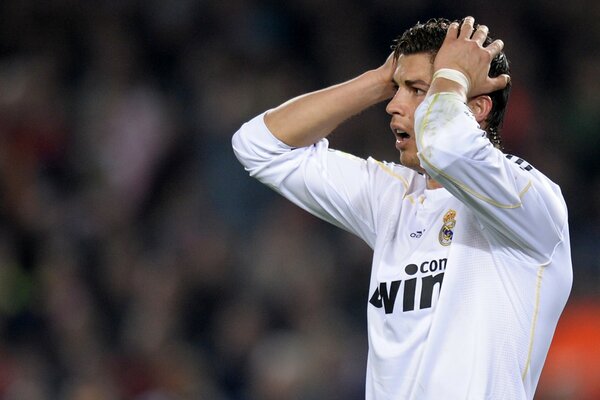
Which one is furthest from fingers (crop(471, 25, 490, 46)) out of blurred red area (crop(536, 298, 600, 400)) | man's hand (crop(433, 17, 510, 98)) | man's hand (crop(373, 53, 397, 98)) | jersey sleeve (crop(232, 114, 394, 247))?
blurred red area (crop(536, 298, 600, 400))

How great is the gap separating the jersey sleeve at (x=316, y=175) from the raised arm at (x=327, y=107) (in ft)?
0.16

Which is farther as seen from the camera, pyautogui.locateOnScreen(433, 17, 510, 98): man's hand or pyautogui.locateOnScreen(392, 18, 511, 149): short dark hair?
pyautogui.locateOnScreen(392, 18, 511, 149): short dark hair

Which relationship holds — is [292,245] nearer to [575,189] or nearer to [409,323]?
[575,189]

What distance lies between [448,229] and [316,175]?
0.54 meters

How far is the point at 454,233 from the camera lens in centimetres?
275

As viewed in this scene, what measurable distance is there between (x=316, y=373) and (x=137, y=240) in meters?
1.73

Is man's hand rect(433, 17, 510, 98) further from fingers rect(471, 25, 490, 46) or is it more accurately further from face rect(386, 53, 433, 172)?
face rect(386, 53, 433, 172)

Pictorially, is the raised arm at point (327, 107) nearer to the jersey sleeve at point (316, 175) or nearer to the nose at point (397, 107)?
the jersey sleeve at point (316, 175)

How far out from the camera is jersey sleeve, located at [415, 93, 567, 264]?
8.00 ft

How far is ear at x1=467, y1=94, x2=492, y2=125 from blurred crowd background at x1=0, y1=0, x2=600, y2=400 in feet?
9.93

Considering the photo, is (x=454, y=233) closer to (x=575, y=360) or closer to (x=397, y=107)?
(x=397, y=107)

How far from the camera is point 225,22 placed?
7688 mm

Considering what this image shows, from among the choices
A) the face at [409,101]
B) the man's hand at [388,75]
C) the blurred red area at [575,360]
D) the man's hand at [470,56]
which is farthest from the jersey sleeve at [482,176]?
the blurred red area at [575,360]

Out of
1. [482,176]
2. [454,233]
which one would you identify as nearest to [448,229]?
[454,233]
